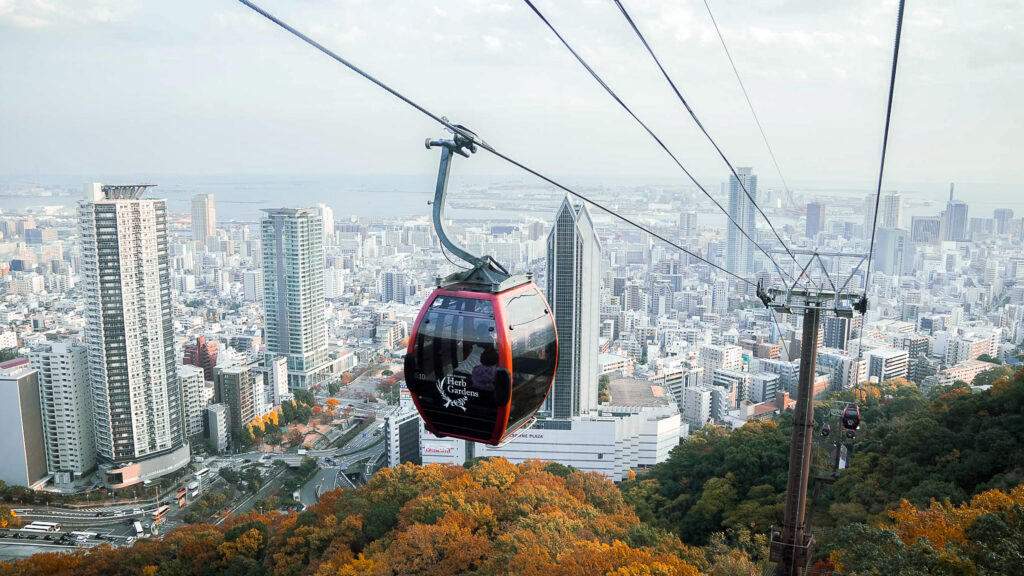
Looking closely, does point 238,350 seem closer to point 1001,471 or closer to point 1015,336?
point 1001,471

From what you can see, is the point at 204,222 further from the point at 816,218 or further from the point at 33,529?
the point at 816,218

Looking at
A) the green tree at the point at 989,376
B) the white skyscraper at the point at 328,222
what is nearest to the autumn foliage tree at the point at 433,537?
the green tree at the point at 989,376

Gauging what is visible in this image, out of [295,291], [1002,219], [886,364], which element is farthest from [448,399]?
[1002,219]

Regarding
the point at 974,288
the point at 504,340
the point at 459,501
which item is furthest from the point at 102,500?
the point at 974,288

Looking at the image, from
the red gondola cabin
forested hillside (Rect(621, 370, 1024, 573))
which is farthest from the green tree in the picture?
the red gondola cabin

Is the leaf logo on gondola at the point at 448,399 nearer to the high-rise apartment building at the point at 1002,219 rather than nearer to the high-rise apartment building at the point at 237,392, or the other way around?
the high-rise apartment building at the point at 237,392

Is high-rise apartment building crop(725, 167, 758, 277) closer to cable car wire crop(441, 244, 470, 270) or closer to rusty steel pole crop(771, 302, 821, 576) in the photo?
rusty steel pole crop(771, 302, 821, 576)
